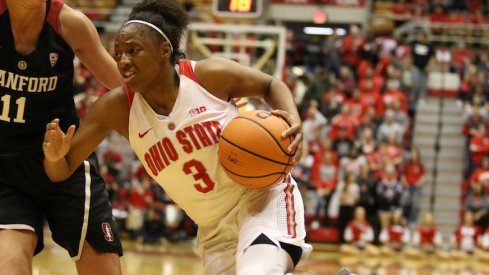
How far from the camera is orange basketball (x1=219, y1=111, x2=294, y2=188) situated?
3.77 m

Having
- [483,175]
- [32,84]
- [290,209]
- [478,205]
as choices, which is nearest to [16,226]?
[32,84]

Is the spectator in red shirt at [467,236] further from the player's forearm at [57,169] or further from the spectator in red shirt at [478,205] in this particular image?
the player's forearm at [57,169]

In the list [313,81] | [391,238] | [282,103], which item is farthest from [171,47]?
[313,81]

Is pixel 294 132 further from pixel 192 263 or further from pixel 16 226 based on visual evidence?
pixel 192 263

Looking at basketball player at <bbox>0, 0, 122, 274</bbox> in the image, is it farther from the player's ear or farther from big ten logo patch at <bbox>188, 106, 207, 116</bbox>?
big ten logo patch at <bbox>188, 106, 207, 116</bbox>

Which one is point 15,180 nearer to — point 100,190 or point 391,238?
point 100,190

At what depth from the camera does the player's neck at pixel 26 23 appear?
12.9 feet

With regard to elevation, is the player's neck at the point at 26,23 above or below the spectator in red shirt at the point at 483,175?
above

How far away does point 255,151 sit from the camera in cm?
378

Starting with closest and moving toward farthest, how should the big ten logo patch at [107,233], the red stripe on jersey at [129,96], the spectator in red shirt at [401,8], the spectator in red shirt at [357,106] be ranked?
the red stripe on jersey at [129,96], the big ten logo patch at [107,233], the spectator in red shirt at [357,106], the spectator in red shirt at [401,8]

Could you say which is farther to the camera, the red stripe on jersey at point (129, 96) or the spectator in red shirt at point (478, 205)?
the spectator in red shirt at point (478, 205)

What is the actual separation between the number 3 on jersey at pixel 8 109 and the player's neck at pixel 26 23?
23 centimetres

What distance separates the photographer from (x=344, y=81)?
16484 millimetres

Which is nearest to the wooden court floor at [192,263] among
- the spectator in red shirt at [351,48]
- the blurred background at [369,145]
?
the blurred background at [369,145]
